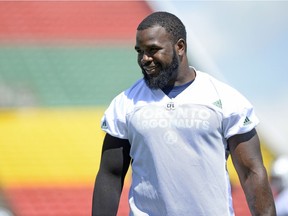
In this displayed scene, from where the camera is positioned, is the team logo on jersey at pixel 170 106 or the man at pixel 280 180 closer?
the team logo on jersey at pixel 170 106

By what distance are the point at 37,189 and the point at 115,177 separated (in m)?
8.86

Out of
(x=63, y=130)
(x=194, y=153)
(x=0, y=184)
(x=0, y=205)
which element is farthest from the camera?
(x=63, y=130)

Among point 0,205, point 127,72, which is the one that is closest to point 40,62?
point 127,72

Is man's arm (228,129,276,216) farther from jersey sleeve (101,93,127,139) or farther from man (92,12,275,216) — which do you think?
jersey sleeve (101,93,127,139)

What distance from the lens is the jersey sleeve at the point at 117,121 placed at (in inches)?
127

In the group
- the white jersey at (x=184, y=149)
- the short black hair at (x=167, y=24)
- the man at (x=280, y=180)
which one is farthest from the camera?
the man at (x=280, y=180)

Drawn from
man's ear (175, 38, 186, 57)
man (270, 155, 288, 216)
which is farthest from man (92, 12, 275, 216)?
man (270, 155, 288, 216)

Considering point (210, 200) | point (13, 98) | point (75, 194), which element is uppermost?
point (210, 200)

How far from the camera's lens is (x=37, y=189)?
39.4ft

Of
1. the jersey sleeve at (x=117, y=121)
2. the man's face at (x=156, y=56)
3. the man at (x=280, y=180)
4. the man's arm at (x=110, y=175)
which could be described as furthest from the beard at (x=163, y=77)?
the man at (x=280, y=180)

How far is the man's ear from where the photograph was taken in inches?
128

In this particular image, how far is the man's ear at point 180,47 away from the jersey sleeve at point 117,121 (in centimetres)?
28

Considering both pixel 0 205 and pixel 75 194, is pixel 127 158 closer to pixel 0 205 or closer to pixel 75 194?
pixel 0 205

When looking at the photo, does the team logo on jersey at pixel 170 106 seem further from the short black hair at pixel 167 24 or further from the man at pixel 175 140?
the short black hair at pixel 167 24
